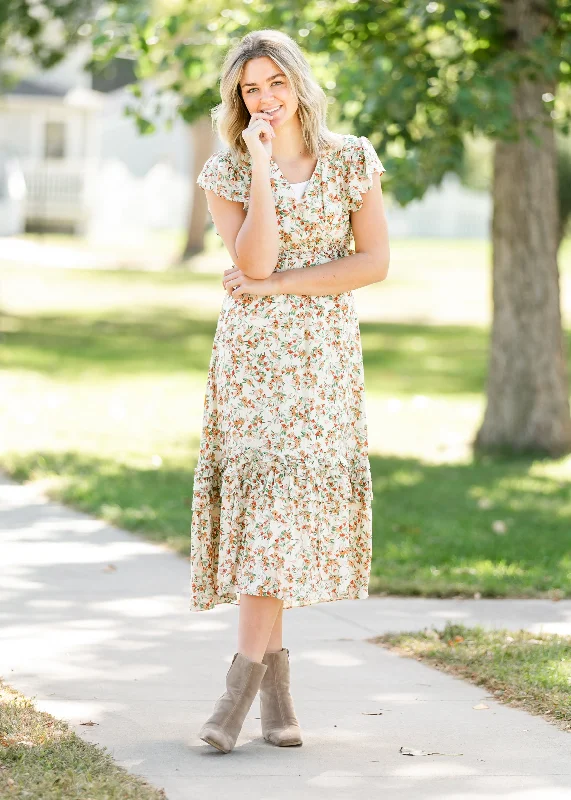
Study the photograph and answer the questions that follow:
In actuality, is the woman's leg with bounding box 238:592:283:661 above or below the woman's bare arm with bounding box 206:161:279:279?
below

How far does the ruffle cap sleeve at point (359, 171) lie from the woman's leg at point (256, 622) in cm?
113

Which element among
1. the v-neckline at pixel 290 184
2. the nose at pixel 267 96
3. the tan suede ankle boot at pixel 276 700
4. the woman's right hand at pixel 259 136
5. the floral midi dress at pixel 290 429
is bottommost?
the tan suede ankle boot at pixel 276 700

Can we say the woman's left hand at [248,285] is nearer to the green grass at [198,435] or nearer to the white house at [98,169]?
the green grass at [198,435]

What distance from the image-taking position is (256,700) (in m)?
4.44

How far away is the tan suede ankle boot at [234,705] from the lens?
381cm

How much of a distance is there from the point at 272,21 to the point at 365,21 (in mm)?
596

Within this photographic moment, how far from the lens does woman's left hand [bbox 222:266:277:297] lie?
3.86m

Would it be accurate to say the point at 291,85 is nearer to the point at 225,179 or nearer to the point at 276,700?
the point at 225,179

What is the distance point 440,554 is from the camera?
6793 mm

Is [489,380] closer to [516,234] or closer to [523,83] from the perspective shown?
[516,234]

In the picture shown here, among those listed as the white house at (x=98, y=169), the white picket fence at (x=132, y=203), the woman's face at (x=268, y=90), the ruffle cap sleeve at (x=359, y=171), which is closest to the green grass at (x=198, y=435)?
the ruffle cap sleeve at (x=359, y=171)

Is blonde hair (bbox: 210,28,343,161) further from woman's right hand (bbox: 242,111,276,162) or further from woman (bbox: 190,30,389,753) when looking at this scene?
woman's right hand (bbox: 242,111,276,162)

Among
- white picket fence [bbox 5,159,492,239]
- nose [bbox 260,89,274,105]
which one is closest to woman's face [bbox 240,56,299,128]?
nose [bbox 260,89,274,105]

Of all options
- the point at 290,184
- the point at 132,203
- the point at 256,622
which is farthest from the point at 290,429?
the point at 132,203
